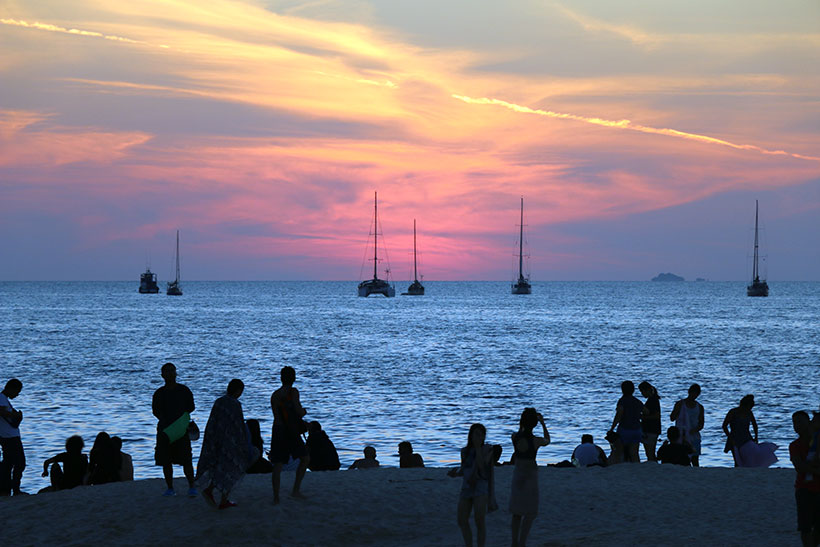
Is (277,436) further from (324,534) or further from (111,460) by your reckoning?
(111,460)

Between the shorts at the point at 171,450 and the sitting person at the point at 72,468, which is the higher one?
the shorts at the point at 171,450

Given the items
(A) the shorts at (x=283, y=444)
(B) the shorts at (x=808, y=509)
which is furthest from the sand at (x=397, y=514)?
(B) the shorts at (x=808, y=509)

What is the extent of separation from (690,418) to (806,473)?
869cm

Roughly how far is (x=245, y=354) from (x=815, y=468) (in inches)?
2292

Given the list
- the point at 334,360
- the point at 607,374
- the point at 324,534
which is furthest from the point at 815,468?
the point at 334,360

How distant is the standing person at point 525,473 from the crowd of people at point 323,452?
12mm

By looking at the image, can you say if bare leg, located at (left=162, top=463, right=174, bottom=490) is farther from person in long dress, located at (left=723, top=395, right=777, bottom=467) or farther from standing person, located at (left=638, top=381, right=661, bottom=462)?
person in long dress, located at (left=723, top=395, right=777, bottom=467)

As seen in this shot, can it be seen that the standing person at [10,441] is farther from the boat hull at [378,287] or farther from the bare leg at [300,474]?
the boat hull at [378,287]

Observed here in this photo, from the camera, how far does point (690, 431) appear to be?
59.8 ft

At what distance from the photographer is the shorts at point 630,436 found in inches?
691

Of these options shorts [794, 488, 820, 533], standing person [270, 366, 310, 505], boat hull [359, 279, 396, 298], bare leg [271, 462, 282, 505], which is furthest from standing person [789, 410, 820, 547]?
boat hull [359, 279, 396, 298]

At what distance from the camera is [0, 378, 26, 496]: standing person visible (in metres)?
14.9

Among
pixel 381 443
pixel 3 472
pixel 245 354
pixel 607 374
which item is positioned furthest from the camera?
pixel 245 354

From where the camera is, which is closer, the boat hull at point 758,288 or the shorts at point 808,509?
the shorts at point 808,509
